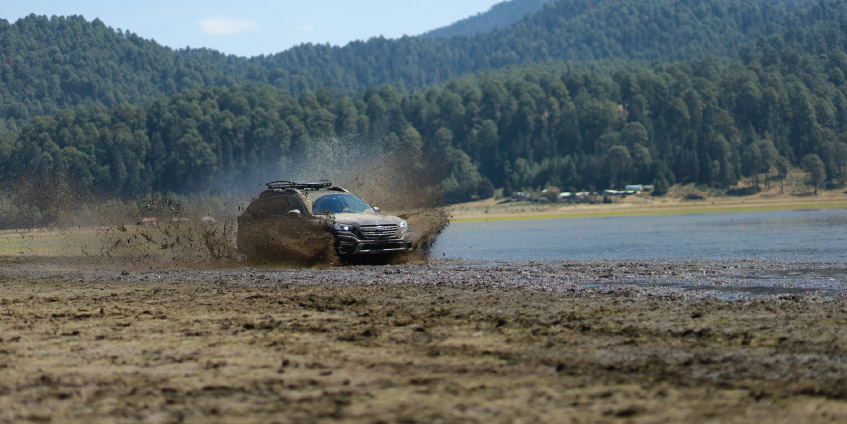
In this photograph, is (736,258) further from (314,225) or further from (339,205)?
(314,225)

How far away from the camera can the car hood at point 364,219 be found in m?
20.5

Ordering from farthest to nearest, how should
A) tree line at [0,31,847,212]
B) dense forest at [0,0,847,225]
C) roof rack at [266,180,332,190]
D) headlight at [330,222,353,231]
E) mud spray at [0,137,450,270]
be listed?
1. tree line at [0,31,847,212]
2. dense forest at [0,0,847,225]
3. roof rack at [266,180,332,190]
4. mud spray at [0,137,450,270]
5. headlight at [330,222,353,231]

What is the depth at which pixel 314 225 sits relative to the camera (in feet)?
68.1

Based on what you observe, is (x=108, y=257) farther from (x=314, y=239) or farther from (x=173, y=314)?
(x=173, y=314)

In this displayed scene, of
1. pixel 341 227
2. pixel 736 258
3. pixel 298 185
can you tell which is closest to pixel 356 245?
pixel 341 227

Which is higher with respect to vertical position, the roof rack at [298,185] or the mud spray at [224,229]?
the roof rack at [298,185]

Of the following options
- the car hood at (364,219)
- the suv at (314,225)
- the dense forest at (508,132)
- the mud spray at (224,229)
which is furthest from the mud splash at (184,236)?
the dense forest at (508,132)

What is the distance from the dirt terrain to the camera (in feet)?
19.5

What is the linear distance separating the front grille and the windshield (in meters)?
0.96

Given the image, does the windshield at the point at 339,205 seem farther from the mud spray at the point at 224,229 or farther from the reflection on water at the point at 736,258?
the reflection on water at the point at 736,258

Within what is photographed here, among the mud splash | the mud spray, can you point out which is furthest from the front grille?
the mud splash

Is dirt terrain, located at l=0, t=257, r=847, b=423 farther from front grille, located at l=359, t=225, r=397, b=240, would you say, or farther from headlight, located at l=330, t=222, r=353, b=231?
front grille, located at l=359, t=225, r=397, b=240

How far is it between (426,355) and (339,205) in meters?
13.7

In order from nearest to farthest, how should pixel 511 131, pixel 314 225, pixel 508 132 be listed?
pixel 314 225, pixel 508 132, pixel 511 131
